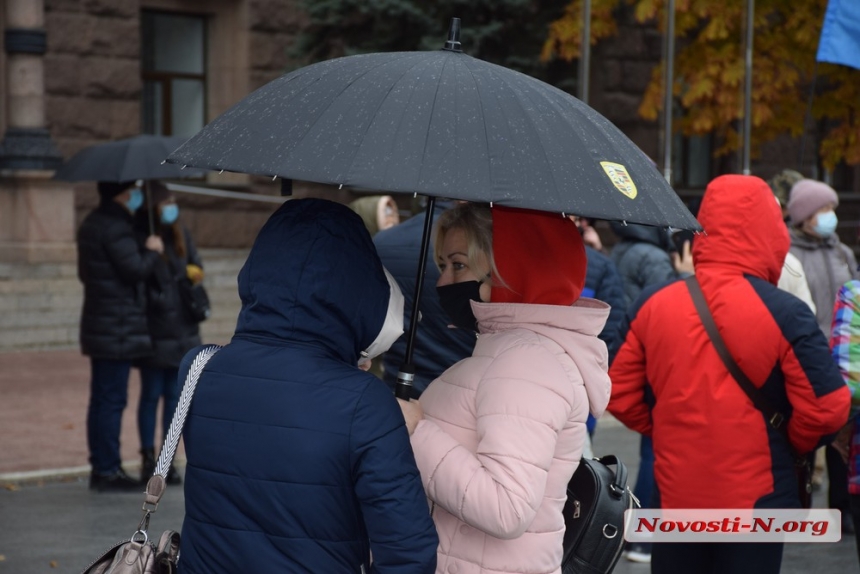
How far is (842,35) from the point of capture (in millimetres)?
7738

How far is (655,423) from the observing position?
4.49 metres

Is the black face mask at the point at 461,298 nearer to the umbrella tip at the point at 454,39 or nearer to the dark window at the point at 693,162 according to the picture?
the umbrella tip at the point at 454,39

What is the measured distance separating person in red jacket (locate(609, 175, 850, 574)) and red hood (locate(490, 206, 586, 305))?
1.43 meters

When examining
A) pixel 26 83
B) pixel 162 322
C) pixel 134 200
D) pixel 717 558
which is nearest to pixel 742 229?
pixel 717 558

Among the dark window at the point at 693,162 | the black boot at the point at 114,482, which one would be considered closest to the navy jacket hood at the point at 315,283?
the black boot at the point at 114,482

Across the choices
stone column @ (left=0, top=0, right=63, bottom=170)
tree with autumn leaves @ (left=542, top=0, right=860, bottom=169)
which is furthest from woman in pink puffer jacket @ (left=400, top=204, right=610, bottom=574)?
stone column @ (left=0, top=0, right=63, bottom=170)

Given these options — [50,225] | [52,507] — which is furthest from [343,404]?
[50,225]

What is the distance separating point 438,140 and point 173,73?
14.6m

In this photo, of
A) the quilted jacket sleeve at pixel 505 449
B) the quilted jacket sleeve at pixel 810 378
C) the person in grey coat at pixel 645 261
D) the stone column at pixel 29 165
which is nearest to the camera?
the quilted jacket sleeve at pixel 505 449

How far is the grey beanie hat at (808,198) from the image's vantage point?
7.71 metres

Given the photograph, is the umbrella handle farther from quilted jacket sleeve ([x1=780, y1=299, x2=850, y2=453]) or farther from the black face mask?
quilted jacket sleeve ([x1=780, y1=299, x2=850, y2=453])

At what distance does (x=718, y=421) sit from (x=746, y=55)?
6820mm

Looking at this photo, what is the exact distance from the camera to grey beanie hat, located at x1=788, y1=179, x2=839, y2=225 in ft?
25.3

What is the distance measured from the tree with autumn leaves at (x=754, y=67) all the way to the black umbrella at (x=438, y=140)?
36.3ft
